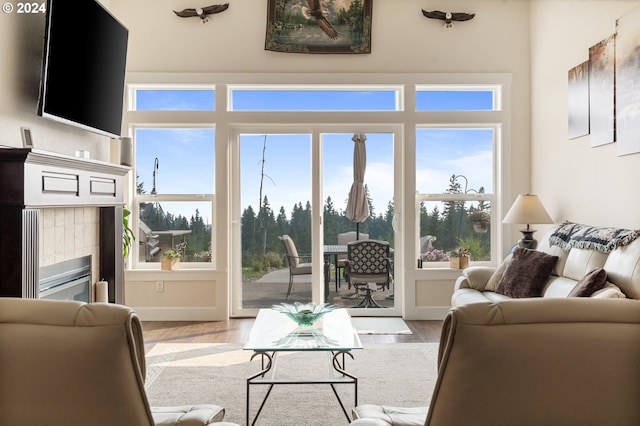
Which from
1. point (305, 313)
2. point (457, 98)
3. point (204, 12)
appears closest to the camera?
point (305, 313)

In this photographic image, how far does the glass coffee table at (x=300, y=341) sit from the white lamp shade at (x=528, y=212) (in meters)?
1.93

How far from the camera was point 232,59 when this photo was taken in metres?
5.23

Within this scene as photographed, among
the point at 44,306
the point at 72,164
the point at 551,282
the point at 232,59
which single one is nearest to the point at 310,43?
the point at 232,59

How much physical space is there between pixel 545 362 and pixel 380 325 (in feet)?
12.2

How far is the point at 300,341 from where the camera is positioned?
114 inches

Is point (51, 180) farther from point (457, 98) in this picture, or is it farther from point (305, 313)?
point (457, 98)

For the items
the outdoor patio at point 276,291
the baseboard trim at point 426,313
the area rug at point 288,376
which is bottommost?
the area rug at point 288,376

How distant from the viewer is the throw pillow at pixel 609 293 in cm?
266

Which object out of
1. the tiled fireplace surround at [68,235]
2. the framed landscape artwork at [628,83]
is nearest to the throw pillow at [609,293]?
the framed landscape artwork at [628,83]

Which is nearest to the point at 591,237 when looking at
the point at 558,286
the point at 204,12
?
the point at 558,286

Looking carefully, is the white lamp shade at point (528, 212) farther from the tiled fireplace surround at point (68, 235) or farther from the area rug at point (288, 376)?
the tiled fireplace surround at point (68, 235)

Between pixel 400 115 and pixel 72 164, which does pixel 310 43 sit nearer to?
pixel 400 115

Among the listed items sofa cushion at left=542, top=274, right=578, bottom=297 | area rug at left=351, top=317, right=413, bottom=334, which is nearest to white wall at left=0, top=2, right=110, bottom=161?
area rug at left=351, top=317, right=413, bottom=334

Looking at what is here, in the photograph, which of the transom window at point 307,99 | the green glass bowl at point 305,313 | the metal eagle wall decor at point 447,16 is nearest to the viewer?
the green glass bowl at point 305,313
